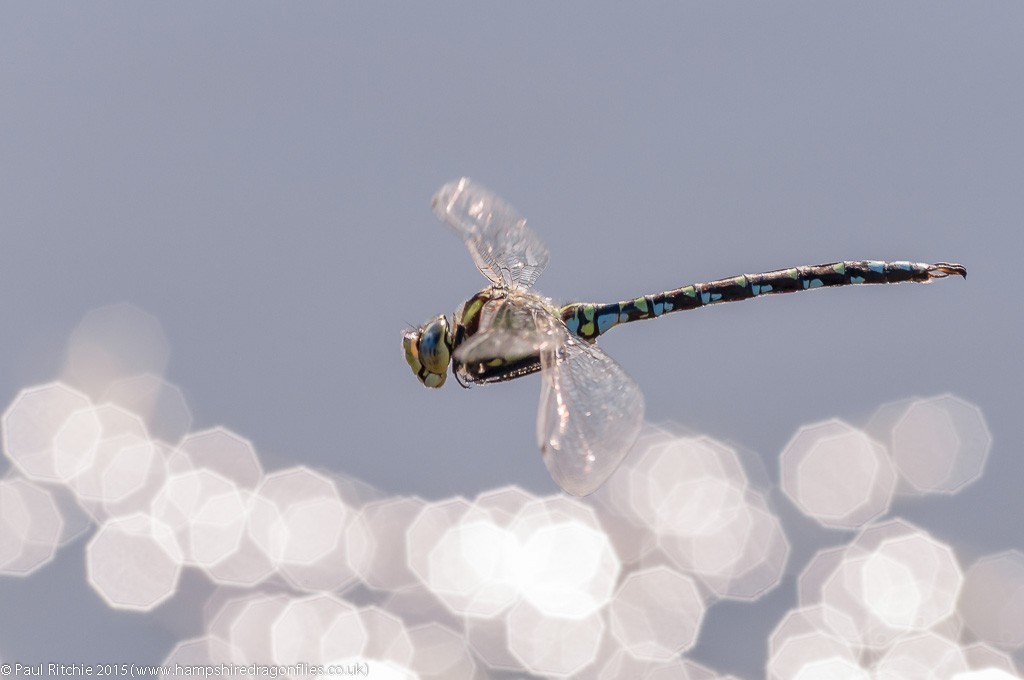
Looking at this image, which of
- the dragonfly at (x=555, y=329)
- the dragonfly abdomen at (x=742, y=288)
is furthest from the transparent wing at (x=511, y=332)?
the dragonfly abdomen at (x=742, y=288)

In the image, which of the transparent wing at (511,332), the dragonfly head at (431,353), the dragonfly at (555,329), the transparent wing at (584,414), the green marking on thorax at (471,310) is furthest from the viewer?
the green marking on thorax at (471,310)

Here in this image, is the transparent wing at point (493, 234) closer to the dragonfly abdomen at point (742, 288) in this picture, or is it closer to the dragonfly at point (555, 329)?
the dragonfly at point (555, 329)

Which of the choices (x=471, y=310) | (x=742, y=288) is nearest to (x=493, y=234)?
(x=471, y=310)

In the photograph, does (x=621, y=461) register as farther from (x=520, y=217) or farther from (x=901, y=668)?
(x=901, y=668)

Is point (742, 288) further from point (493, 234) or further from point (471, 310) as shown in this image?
point (471, 310)

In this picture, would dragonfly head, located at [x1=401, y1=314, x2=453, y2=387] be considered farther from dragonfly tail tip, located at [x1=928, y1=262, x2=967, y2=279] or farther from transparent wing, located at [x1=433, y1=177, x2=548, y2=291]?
dragonfly tail tip, located at [x1=928, y1=262, x2=967, y2=279]

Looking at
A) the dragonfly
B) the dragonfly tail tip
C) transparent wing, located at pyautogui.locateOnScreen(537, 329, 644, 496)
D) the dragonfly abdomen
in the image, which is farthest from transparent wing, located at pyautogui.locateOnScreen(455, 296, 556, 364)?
the dragonfly tail tip
